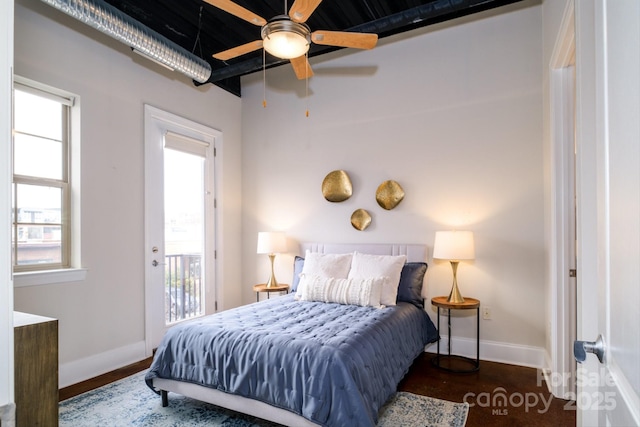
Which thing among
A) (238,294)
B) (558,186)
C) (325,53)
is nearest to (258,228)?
(238,294)

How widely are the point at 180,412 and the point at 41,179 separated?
7.04 feet

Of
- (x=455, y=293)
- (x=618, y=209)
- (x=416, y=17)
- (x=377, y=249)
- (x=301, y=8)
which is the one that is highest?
(x=416, y=17)

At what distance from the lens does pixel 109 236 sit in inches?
132

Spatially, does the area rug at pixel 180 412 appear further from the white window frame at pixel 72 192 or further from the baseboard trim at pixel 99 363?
the white window frame at pixel 72 192

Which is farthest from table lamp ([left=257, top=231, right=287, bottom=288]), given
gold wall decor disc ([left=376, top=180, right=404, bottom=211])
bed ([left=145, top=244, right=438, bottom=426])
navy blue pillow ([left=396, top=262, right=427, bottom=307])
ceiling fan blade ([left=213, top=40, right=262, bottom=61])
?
ceiling fan blade ([left=213, top=40, right=262, bottom=61])

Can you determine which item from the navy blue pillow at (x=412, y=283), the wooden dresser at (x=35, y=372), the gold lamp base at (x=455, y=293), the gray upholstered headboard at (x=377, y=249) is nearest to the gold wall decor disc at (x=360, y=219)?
the gray upholstered headboard at (x=377, y=249)

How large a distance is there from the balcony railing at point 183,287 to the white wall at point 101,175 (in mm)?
463

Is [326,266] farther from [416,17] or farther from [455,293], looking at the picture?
[416,17]

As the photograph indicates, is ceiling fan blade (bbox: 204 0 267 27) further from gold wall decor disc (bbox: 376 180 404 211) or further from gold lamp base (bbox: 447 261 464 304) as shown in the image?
gold lamp base (bbox: 447 261 464 304)

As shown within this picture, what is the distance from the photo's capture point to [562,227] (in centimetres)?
275

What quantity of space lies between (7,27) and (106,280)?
2.98 metres

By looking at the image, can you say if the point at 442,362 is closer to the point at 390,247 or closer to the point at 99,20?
the point at 390,247

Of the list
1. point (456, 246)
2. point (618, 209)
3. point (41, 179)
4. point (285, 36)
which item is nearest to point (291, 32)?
point (285, 36)

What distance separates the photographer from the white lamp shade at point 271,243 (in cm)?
428
